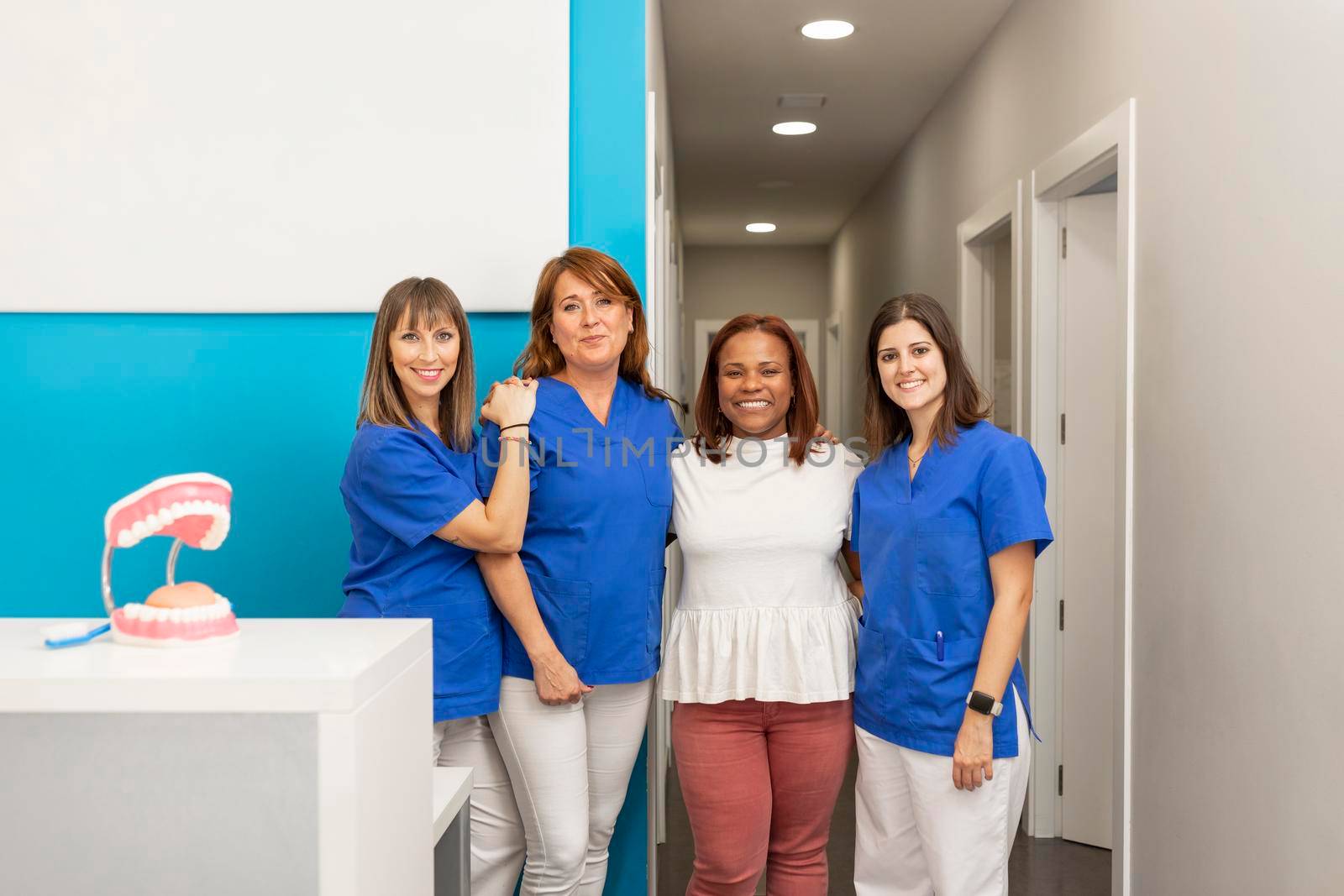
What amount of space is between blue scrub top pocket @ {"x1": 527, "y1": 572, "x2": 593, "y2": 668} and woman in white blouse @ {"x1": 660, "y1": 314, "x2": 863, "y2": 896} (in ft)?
0.56

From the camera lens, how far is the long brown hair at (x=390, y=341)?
66.8 inches

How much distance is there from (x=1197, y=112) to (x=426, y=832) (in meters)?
1.87

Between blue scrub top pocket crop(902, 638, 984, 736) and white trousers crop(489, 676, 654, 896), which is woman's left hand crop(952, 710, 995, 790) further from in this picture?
white trousers crop(489, 676, 654, 896)

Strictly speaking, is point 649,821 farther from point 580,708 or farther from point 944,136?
point 944,136

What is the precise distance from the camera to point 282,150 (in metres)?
2.16

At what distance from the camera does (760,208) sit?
287 inches

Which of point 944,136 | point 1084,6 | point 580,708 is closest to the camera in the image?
point 580,708

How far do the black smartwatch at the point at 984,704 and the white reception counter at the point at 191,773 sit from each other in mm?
1031

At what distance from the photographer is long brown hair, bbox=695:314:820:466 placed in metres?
1.94

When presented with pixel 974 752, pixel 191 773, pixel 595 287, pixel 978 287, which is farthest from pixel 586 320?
pixel 978 287

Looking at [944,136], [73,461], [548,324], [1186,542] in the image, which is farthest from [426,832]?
[944,136]

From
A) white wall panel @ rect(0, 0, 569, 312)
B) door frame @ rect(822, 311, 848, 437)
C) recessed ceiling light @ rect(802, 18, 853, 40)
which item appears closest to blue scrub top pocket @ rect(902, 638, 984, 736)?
white wall panel @ rect(0, 0, 569, 312)

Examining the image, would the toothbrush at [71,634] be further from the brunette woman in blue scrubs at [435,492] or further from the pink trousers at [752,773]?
the pink trousers at [752,773]

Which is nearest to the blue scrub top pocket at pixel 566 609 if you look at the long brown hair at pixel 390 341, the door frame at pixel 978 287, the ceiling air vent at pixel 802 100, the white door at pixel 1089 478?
the long brown hair at pixel 390 341
